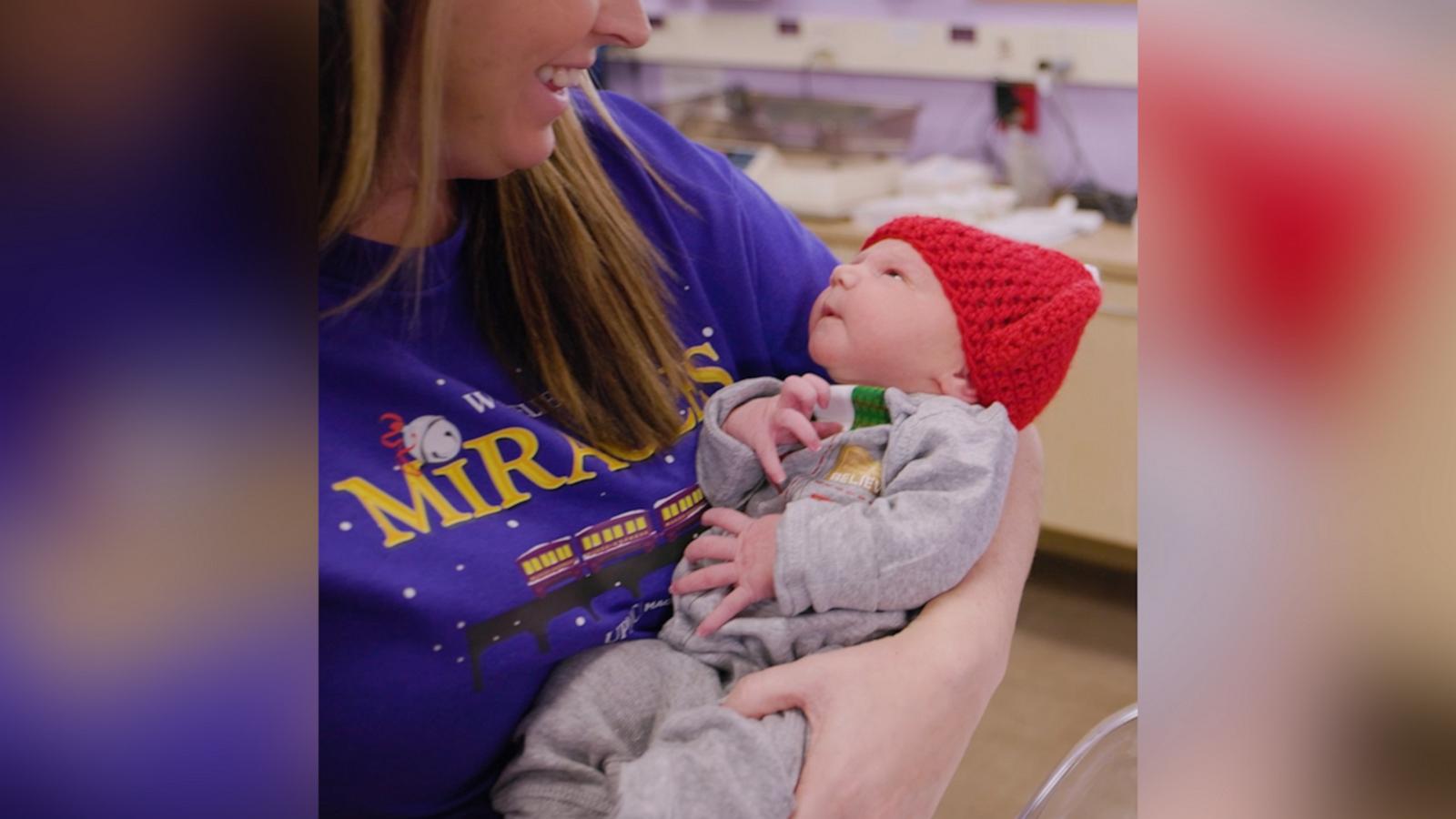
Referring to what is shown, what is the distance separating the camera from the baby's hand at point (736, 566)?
1.01 m

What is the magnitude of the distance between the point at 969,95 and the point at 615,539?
9.02 ft

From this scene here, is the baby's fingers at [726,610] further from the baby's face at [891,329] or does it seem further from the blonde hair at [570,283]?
the baby's face at [891,329]

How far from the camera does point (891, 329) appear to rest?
1154mm

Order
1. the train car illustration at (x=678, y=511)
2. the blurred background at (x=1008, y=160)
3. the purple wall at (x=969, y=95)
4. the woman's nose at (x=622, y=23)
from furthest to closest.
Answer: the purple wall at (x=969, y=95), the blurred background at (x=1008, y=160), the train car illustration at (x=678, y=511), the woman's nose at (x=622, y=23)

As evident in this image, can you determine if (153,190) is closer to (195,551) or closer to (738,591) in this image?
(195,551)

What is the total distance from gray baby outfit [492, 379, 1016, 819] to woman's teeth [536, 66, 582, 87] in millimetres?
311

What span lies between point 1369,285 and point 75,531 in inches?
10.9

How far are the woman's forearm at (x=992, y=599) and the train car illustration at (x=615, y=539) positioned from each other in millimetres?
220

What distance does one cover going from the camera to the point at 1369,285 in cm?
30

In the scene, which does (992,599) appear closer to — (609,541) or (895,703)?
(895,703)

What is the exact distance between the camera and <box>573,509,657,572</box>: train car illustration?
0.98 m

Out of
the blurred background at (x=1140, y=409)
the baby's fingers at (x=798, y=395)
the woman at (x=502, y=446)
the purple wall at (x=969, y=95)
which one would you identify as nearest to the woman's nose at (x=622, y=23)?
the woman at (x=502, y=446)

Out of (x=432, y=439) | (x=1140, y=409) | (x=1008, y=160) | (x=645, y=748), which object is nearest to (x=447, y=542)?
(x=432, y=439)

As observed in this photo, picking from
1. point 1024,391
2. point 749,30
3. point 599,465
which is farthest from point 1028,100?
point 599,465
